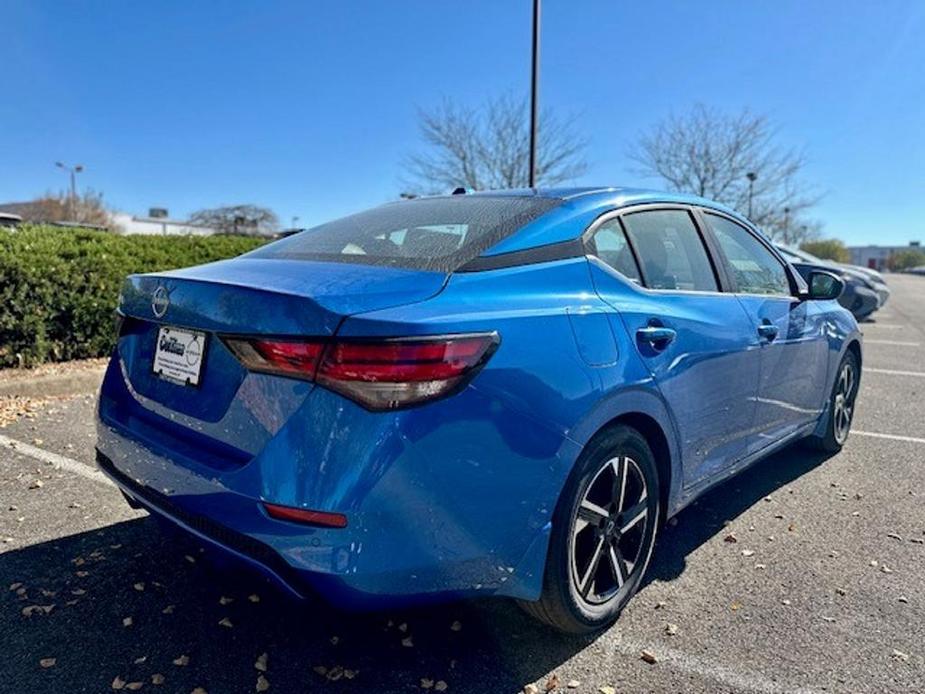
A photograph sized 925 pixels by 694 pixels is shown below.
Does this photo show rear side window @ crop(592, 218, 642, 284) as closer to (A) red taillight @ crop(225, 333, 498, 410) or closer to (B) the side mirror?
(A) red taillight @ crop(225, 333, 498, 410)

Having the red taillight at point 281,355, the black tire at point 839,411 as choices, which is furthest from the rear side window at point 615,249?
the black tire at point 839,411

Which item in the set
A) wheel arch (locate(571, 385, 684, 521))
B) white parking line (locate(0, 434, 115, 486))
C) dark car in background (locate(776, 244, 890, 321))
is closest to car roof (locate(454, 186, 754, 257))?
wheel arch (locate(571, 385, 684, 521))

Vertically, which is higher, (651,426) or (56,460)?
(651,426)

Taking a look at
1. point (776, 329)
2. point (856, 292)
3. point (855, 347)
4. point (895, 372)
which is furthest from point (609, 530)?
point (856, 292)

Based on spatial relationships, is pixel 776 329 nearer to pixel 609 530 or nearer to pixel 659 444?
pixel 659 444

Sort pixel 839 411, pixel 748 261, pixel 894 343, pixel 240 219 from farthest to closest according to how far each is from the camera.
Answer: pixel 240 219, pixel 894 343, pixel 839 411, pixel 748 261

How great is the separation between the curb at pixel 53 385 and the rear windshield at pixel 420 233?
3748mm

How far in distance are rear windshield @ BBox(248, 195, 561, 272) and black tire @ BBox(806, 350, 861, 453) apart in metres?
2.86

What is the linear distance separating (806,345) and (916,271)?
96.9 metres

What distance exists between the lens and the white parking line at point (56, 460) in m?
3.91

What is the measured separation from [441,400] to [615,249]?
1143 mm

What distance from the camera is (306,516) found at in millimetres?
1785

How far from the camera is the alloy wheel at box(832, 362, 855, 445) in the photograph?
455 cm

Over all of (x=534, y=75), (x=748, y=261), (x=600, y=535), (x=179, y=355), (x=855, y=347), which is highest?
(x=534, y=75)
